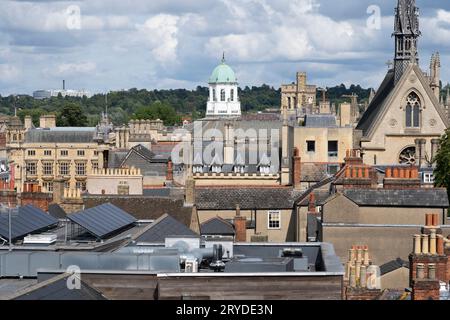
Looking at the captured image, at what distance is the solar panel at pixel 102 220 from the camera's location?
33.9 metres

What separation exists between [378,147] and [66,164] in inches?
1365

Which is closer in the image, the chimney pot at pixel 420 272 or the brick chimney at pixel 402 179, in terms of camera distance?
the chimney pot at pixel 420 272

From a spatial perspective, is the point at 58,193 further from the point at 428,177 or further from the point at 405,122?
the point at 405,122

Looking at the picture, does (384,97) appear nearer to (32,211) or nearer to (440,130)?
(440,130)

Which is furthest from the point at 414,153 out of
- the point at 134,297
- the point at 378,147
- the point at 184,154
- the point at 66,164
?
the point at 134,297

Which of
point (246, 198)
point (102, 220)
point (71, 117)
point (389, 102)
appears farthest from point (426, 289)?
point (71, 117)

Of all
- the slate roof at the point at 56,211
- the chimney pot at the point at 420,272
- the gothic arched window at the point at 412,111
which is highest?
the gothic arched window at the point at 412,111

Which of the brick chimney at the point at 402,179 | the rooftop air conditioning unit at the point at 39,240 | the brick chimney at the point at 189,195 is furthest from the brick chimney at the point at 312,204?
the rooftop air conditioning unit at the point at 39,240

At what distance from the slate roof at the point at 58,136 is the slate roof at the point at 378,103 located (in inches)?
1152

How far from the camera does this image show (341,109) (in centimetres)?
9569

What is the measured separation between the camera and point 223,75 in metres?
196

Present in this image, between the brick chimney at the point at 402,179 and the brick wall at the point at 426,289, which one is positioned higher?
the brick chimney at the point at 402,179

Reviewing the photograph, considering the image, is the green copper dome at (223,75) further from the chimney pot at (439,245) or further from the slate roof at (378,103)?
the chimney pot at (439,245)

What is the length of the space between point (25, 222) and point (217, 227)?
26.0 meters
